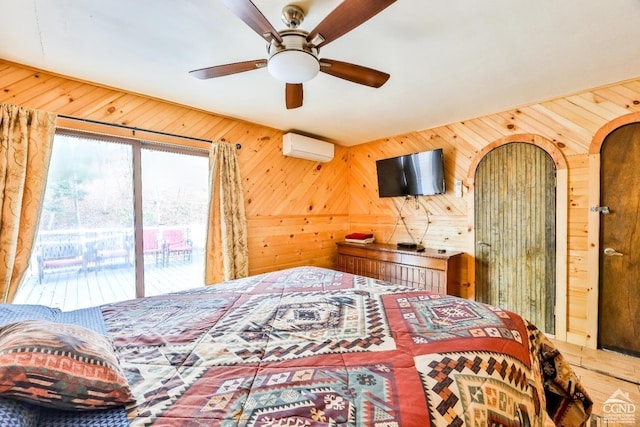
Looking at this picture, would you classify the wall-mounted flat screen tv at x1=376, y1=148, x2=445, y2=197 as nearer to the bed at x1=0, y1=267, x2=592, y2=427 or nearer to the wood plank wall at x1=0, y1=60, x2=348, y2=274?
the wood plank wall at x1=0, y1=60, x2=348, y2=274

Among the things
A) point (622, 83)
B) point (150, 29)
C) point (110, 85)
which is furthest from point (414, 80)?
point (110, 85)

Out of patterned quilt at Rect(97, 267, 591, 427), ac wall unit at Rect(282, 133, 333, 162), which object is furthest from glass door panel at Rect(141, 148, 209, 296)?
patterned quilt at Rect(97, 267, 591, 427)

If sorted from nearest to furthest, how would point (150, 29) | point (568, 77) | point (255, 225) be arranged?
point (150, 29), point (568, 77), point (255, 225)

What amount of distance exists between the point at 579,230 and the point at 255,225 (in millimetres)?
3376

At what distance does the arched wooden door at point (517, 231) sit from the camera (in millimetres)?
2762

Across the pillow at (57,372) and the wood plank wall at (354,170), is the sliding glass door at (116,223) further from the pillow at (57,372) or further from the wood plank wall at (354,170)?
the pillow at (57,372)

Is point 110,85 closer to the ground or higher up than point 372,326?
higher up

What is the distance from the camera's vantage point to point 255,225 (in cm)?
352

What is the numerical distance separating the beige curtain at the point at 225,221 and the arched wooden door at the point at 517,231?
9.04 ft

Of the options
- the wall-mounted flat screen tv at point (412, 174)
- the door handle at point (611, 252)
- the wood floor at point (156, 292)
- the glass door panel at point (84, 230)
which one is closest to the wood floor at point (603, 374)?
the wood floor at point (156, 292)

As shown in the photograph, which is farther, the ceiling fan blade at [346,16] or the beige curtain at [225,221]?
the beige curtain at [225,221]

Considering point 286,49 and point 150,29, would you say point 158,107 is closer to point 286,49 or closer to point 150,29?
point 150,29

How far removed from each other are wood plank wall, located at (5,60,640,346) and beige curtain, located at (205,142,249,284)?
0.22m

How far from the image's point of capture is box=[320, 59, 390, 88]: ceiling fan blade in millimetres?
1705
